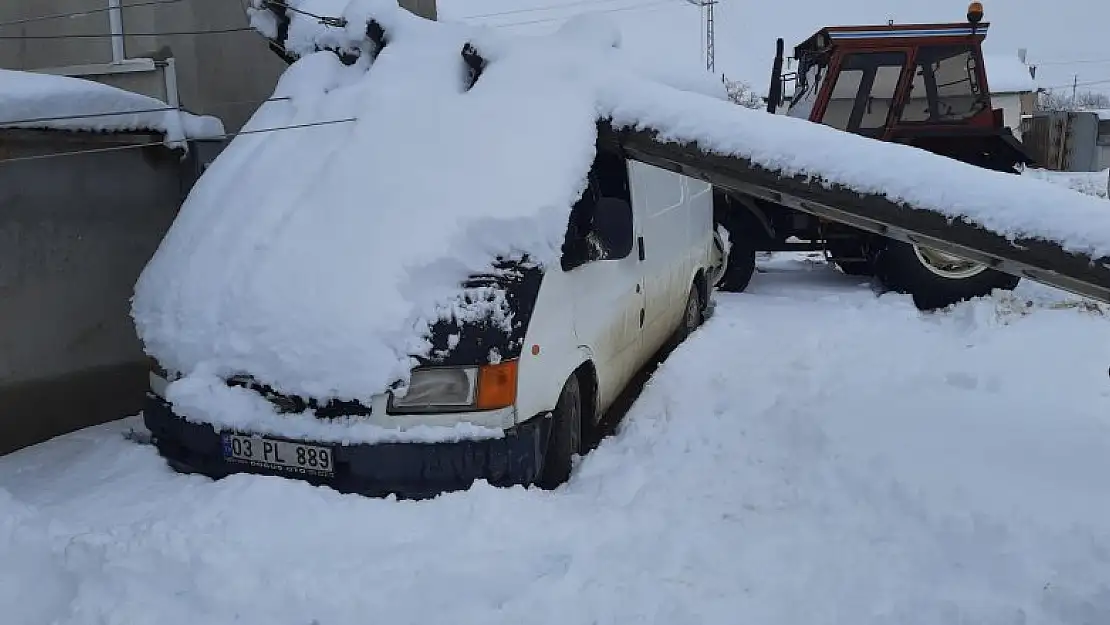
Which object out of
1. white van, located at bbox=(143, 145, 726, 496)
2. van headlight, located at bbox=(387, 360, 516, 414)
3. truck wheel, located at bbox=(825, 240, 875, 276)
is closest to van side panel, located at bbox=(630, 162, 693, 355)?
white van, located at bbox=(143, 145, 726, 496)

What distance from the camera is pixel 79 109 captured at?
443cm

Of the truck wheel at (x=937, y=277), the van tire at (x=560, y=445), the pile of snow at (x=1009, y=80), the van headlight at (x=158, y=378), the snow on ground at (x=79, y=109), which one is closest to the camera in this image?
the van headlight at (x=158, y=378)

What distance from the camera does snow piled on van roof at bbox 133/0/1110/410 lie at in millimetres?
3268

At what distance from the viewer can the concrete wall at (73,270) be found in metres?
4.39

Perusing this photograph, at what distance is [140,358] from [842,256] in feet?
21.7

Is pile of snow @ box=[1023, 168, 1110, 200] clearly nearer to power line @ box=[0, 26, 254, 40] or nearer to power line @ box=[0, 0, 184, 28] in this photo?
power line @ box=[0, 26, 254, 40]

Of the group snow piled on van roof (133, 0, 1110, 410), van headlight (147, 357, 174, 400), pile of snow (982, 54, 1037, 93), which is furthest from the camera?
pile of snow (982, 54, 1037, 93)

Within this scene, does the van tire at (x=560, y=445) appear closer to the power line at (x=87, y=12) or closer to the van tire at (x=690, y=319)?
the van tire at (x=690, y=319)

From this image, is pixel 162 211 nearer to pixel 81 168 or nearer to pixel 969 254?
pixel 81 168

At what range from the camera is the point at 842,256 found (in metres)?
8.95

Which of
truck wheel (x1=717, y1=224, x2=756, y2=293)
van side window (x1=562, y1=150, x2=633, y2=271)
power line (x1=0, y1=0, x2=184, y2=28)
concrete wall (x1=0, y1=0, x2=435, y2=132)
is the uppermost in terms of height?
power line (x1=0, y1=0, x2=184, y2=28)

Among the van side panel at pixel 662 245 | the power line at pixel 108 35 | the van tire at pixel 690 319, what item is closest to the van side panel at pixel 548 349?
the van side panel at pixel 662 245

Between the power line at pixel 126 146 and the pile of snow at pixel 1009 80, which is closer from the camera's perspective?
the power line at pixel 126 146

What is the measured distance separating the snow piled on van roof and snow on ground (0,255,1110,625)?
0.58 meters
